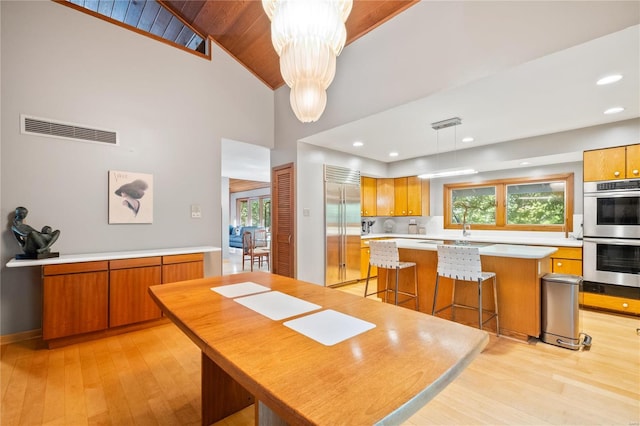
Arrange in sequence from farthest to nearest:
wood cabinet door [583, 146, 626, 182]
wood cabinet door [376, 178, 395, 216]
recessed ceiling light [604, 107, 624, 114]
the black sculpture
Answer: wood cabinet door [376, 178, 395, 216], wood cabinet door [583, 146, 626, 182], recessed ceiling light [604, 107, 624, 114], the black sculpture

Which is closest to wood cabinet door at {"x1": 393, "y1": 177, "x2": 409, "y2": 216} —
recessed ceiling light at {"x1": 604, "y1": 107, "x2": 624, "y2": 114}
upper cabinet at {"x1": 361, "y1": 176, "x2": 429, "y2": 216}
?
upper cabinet at {"x1": 361, "y1": 176, "x2": 429, "y2": 216}

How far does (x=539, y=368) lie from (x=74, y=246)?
180 inches

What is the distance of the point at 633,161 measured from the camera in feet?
10.8

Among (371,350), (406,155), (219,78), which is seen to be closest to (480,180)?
(406,155)

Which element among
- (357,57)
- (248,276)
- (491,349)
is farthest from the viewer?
(357,57)

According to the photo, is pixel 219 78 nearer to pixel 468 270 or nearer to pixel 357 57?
pixel 357 57

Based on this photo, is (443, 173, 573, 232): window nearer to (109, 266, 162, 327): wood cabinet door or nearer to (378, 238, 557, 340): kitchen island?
(378, 238, 557, 340): kitchen island

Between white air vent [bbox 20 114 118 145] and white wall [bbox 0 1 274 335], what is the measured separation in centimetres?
6

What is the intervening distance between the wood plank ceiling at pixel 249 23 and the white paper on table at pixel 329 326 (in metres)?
3.16

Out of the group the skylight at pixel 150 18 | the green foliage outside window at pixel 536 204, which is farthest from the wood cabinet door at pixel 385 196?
the skylight at pixel 150 18

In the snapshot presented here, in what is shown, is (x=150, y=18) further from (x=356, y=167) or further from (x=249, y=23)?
(x=356, y=167)

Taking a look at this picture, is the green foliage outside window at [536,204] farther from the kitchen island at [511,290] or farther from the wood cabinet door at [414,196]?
the kitchen island at [511,290]

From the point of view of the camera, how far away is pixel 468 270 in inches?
107

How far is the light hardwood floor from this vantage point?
174cm
